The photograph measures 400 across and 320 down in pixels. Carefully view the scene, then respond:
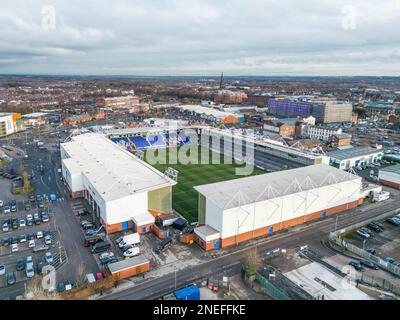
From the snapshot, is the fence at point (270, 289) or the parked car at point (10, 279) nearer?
the fence at point (270, 289)

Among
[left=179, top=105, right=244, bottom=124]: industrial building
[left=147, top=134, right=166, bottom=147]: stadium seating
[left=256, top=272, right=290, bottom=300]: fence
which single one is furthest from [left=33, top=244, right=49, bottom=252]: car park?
[left=179, top=105, right=244, bottom=124]: industrial building

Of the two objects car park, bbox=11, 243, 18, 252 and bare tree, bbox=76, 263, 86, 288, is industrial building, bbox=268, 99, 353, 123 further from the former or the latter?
car park, bbox=11, 243, 18, 252

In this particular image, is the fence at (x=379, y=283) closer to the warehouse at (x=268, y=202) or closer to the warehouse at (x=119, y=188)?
the warehouse at (x=268, y=202)

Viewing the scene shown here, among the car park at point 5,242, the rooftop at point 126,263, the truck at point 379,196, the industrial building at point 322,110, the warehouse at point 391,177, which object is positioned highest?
the industrial building at point 322,110

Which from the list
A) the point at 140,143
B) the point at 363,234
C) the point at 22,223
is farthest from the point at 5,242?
the point at 140,143

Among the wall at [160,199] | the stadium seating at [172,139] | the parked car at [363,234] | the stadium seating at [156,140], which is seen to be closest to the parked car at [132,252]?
the wall at [160,199]

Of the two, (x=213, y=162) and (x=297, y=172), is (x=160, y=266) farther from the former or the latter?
(x=213, y=162)

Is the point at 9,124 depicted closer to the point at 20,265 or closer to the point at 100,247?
the point at 20,265
